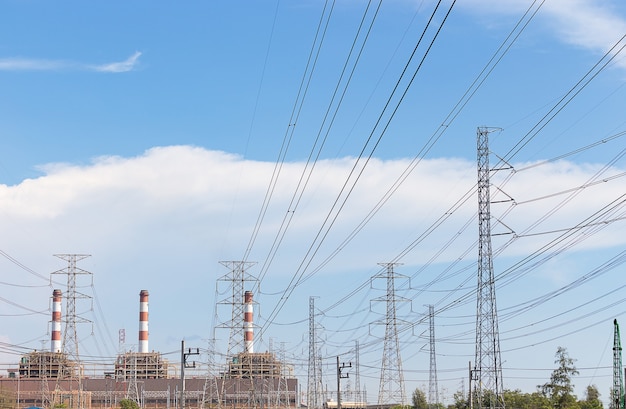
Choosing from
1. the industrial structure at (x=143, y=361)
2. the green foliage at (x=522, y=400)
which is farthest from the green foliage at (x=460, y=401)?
the industrial structure at (x=143, y=361)

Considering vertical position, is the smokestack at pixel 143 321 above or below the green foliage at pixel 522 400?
above

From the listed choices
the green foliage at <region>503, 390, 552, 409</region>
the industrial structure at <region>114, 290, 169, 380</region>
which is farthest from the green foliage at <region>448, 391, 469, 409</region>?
the industrial structure at <region>114, 290, 169, 380</region>

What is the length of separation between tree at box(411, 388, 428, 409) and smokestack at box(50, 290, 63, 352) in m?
72.1

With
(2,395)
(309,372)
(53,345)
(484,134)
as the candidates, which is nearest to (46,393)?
(53,345)

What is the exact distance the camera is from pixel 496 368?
179 ft

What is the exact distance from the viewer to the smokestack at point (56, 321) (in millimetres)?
161000

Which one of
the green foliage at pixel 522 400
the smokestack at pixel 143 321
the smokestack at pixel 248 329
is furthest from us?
the smokestack at pixel 143 321

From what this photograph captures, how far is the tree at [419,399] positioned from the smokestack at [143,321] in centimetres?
5635

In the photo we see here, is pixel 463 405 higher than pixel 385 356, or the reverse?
pixel 385 356

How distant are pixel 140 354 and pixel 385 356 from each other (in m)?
83.8

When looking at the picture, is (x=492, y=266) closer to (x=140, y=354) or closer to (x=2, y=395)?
(x=2, y=395)

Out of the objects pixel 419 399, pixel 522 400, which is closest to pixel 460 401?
pixel 522 400

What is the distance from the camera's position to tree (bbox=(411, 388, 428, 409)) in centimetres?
17562

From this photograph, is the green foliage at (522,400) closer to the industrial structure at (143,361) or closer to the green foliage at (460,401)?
the green foliage at (460,401)
